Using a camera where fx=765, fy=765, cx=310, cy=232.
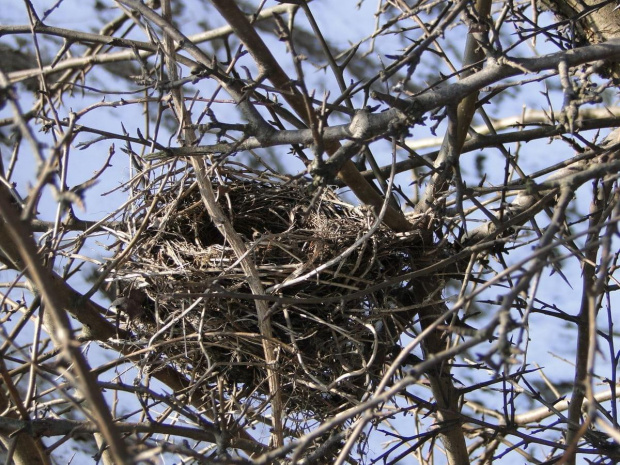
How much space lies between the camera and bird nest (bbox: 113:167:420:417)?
1603mm

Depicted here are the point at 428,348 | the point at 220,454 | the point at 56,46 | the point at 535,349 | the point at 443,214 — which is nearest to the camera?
the point at 220,454

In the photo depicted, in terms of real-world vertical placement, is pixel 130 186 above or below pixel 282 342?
above

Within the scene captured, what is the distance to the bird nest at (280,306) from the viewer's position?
1.60 m

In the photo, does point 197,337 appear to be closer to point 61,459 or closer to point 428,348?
point 428,348

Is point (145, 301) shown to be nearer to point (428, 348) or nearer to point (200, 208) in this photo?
point (200, 208)

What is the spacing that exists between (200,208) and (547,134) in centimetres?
81

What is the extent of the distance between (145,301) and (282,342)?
14.1 inches

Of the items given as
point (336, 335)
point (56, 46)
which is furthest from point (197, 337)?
point (56, 46)

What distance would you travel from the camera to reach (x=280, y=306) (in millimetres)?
1576

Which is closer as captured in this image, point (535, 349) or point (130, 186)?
point (130, 186)

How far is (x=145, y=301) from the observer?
1.76 metres

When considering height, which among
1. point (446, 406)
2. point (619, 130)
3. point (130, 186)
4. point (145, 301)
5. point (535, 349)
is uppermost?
point (535, 349)

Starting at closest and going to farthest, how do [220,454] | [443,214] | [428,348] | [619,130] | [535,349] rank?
1. [220,454]
2. [443,214]
3. [619,130]
4. [428,348]
5. [535,349]

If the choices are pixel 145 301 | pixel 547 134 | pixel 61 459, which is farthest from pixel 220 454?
pixel 61 459
